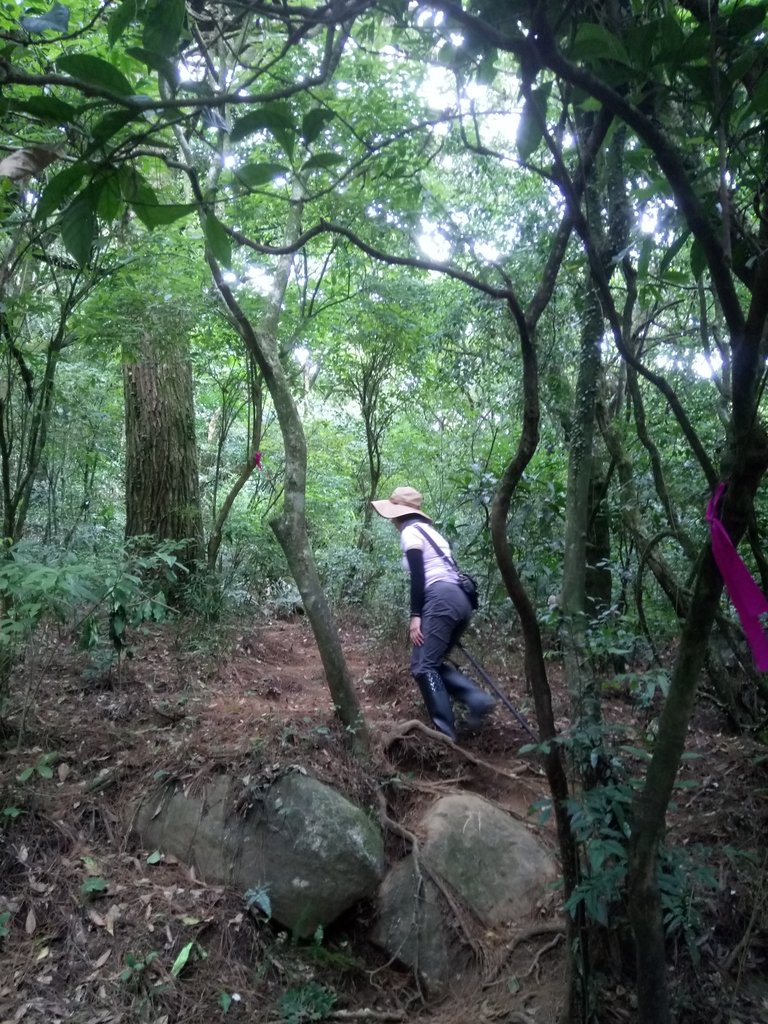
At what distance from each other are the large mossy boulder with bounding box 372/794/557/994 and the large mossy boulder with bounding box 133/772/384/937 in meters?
0.21

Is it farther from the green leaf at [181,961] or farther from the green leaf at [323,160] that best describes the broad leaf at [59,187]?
the green leaf at [181,961]

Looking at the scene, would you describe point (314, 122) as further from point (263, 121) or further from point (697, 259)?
point (697, 259)

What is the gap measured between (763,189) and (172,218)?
1554 mm

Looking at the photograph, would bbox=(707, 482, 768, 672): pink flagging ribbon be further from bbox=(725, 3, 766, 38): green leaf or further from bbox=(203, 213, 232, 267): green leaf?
bbox=(203, 213, 232, 267): green leaf

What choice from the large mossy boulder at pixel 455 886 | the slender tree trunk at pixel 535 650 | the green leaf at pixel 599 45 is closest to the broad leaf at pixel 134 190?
the green leaf at pixel 599 45

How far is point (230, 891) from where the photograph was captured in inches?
147

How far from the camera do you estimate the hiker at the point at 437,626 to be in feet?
15.8

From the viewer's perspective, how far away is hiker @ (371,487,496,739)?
4816mm

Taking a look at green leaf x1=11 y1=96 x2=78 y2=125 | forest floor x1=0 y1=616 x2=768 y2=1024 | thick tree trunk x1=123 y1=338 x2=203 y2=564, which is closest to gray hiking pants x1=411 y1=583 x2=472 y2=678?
forest floor x1=0 y1=616 x2=768 y2=1024

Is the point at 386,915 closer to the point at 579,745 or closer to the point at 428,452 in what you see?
the point at 579,745

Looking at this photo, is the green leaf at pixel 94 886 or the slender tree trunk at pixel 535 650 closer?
the slender tree trunk at pixel 535 650

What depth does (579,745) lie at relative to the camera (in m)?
2.55

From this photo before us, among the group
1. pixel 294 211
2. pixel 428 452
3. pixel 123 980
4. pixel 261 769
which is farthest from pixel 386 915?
pixel 428 452

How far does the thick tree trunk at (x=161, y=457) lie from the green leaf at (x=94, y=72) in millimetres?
6069
